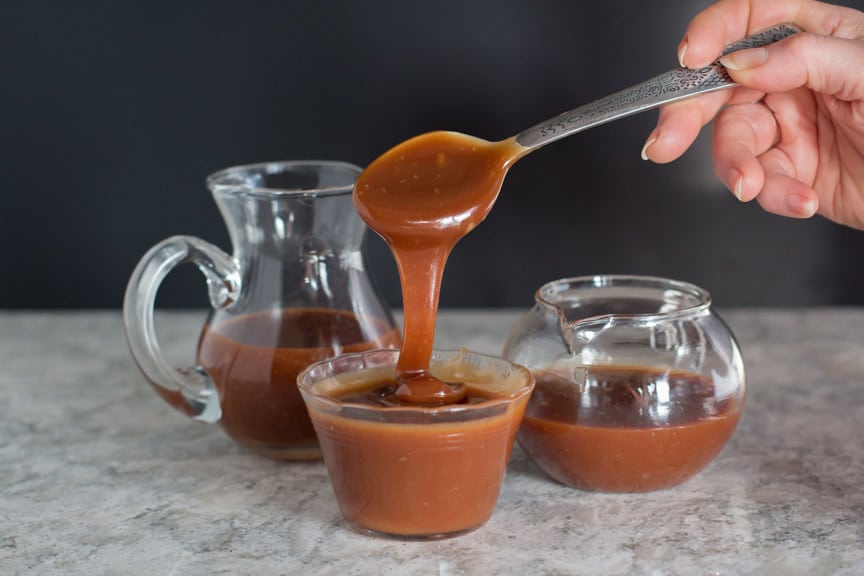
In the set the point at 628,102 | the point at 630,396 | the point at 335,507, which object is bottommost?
the point at 335,507

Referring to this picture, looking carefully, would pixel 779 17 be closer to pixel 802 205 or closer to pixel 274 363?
pixel 802 205

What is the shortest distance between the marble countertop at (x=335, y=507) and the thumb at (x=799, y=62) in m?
0.40

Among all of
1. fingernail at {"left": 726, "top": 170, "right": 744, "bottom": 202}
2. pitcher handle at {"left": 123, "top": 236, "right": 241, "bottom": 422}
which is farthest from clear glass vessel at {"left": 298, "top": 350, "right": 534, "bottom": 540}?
fingernail at {"left": 726, "top": 170, "right": 744, "bottom": 202}

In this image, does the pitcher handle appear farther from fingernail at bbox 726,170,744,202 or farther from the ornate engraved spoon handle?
fingernail at bbox 726,170,744,202

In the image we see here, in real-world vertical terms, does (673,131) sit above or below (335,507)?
above

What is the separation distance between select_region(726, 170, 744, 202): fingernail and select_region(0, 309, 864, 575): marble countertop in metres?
0.28

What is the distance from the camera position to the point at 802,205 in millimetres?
1105

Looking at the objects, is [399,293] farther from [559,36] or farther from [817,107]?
[817,107]

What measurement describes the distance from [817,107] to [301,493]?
75 centimetres

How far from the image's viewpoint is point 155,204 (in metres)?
1.85

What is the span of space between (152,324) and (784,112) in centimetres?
76

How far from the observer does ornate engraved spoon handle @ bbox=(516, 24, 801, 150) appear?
1.06 metres

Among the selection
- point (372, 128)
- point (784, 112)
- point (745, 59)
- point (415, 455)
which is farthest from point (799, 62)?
point (372, 128)

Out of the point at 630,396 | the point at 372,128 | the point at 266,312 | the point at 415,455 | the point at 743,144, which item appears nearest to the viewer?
the point at 415,455
